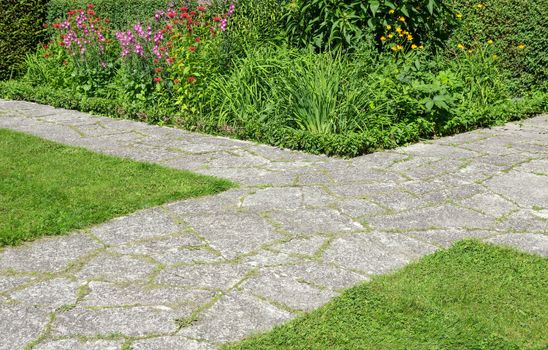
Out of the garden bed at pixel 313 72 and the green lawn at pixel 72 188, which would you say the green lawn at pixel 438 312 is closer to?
the green lawn at pixel 72 188

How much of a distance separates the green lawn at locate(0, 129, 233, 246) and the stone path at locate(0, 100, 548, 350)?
0.59ft

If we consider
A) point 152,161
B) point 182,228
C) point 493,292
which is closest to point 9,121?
point 152,161

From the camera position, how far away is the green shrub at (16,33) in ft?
40.2

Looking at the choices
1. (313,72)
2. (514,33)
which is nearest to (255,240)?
(313,72)

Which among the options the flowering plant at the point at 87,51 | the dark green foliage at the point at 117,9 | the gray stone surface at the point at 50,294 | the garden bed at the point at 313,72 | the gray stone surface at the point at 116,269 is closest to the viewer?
the gray stone surface at the point at 50,294

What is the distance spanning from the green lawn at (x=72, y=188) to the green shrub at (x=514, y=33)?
17.1ft

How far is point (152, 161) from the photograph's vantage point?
22.2 ft

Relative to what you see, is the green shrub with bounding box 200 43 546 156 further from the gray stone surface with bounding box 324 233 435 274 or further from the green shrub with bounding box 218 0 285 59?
the gray stone surface with bounding box 324 233 435 274

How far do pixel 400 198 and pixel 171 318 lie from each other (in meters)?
2.46

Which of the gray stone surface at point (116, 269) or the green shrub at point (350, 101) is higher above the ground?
the green shrub at point (350, 101)

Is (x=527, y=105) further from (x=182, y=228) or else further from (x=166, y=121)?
(x=182, y=228)

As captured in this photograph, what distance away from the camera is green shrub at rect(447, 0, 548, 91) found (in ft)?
30.9

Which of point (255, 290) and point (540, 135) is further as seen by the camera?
point (540, 135)

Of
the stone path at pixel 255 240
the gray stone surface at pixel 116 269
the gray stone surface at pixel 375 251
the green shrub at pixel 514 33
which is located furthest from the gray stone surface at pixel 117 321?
the green shrub at pixel 514 33
